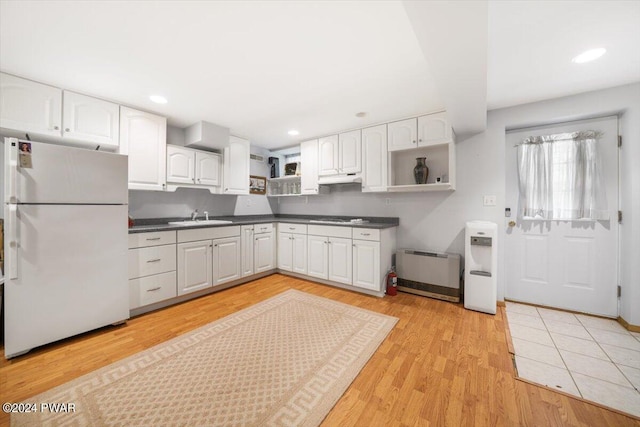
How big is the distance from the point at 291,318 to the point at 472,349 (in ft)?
5.52

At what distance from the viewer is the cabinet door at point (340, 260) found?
10.8ft

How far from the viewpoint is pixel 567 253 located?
267cm

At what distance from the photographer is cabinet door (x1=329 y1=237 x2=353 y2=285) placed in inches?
130

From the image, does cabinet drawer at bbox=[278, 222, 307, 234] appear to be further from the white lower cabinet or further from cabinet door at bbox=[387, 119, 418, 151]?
cabinet door at bbox=[387, 119, 418, 151]

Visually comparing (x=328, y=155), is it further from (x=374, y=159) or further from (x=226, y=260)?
(x=226, y=260)

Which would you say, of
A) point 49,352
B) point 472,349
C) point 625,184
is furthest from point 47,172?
point 625,184

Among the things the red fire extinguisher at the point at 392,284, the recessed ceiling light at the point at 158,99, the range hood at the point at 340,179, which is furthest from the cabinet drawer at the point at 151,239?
the red fire extinguisher at the point at 392,284

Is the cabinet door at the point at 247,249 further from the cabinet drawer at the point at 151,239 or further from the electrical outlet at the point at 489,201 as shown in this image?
the electrical outlet at the point at 489,201

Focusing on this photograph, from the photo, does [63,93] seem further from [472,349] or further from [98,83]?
[472,349]

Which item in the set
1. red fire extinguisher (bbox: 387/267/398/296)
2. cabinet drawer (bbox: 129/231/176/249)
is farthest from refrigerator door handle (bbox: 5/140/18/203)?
red fire extinguisher (bbox: 387/267/398/296)

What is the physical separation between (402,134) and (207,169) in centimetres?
293

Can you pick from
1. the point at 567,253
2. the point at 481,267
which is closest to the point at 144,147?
the point at 481,267

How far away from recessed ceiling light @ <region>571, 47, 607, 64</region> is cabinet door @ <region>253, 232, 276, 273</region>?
405cm

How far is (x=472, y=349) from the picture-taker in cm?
196
